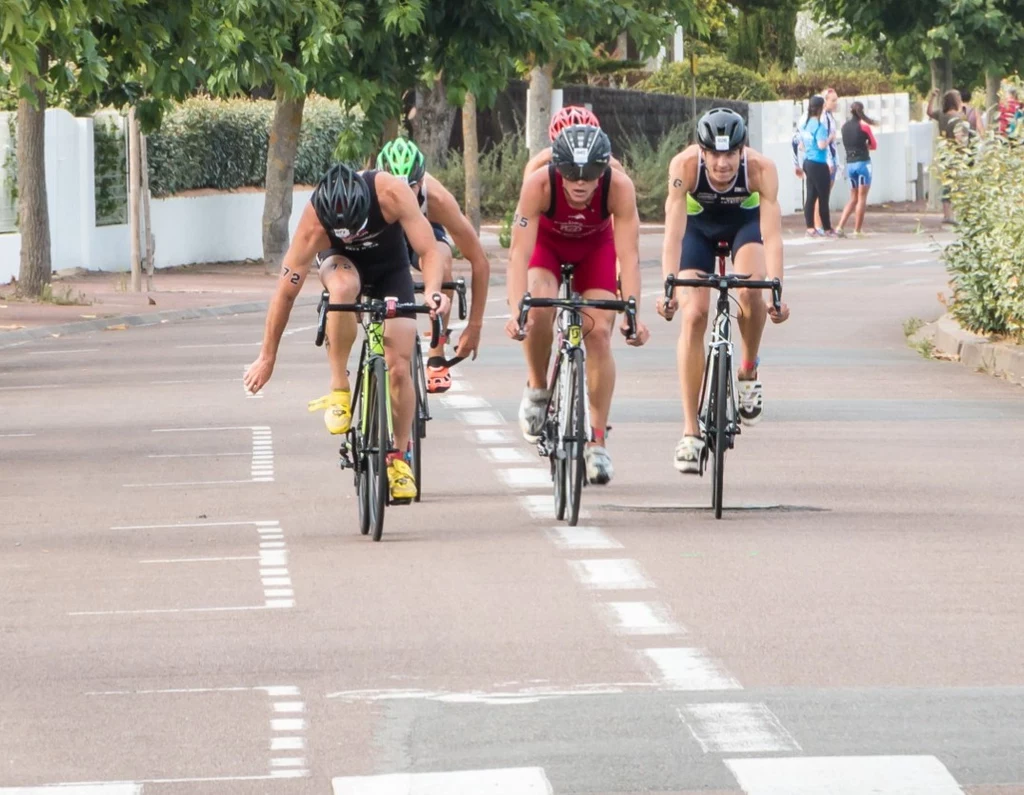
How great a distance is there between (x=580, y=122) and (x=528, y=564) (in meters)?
2.73

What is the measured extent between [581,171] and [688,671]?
380cm

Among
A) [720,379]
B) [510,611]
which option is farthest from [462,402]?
[510,611]

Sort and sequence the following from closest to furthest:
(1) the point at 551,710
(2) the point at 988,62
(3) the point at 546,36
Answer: (1) the point at 551,710 → (3) the point at 546,36 → (2) the point at 988,62

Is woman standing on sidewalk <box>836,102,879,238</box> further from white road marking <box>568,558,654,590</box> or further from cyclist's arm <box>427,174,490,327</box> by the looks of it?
white road marking <box>568,558,654,590</box>

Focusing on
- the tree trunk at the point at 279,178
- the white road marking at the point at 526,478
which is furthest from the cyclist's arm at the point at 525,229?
the tree trunk at the point at 279,178

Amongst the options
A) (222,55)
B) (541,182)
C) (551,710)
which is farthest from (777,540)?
(222,55)

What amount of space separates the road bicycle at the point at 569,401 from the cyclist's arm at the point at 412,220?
0.67m

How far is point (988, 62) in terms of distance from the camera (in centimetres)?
4825

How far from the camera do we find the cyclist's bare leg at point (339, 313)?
10.8m

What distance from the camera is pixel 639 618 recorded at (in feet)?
28.8

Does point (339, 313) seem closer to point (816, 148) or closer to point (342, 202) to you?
point (342, 202)

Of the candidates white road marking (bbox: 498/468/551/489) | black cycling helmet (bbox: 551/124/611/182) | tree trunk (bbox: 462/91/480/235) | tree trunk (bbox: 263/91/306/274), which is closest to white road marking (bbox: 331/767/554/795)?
black cycling helmet (bbox: 551/124/611/182)

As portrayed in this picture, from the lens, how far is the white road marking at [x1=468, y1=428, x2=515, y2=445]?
1456 cm

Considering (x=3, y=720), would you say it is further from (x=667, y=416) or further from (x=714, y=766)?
(x=667, y=416)
